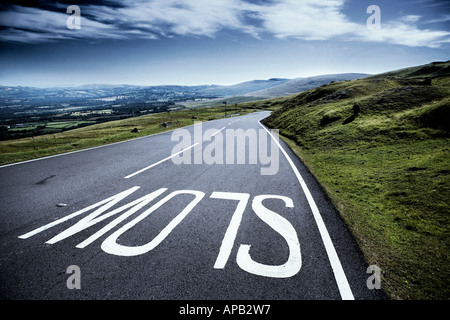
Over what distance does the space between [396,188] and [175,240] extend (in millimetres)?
7131

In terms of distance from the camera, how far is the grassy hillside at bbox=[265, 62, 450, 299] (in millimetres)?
3666

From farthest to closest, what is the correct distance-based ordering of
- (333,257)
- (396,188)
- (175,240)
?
(396,188)
(175,240)
(333,257)

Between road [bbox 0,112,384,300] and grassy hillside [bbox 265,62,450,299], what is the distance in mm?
517

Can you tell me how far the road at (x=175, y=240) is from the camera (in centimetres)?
322

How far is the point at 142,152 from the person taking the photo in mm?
12719

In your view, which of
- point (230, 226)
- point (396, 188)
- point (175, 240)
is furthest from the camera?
point (396, 188)

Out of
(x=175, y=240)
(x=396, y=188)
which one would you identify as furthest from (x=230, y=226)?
(x=396, y=188)

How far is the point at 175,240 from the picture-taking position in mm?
4332

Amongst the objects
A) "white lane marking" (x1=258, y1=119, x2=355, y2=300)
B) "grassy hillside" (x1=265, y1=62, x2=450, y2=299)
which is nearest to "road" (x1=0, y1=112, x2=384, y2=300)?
"white lane marking" (x1=258, y1=119, x2=355, y2=300)

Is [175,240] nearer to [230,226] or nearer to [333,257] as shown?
[230,226]

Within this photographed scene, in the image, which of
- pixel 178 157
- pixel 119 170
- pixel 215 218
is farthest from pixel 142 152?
pixel 215 218

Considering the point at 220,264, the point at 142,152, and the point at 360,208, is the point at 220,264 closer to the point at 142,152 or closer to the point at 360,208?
the point at 360,208

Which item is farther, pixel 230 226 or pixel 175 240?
pixel 230 226

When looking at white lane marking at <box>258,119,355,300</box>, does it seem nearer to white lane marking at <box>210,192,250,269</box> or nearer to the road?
the road
